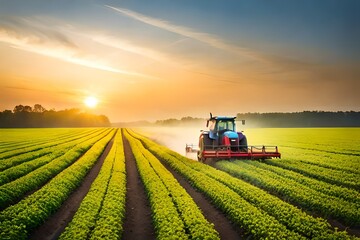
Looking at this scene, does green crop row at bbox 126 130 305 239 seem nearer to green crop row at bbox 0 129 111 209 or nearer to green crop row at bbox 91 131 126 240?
green crop row at bbox 91 131 126 240

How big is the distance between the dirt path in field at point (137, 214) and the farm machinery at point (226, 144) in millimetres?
7387

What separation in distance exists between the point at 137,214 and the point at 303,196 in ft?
24.4

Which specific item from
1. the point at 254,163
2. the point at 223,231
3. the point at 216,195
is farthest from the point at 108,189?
the point at 254,163

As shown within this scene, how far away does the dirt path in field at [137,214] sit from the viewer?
1109 centimetres

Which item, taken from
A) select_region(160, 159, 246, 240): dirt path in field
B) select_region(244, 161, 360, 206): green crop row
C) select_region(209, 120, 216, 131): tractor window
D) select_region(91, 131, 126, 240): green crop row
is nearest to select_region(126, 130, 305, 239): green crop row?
select_region(160, 159, 246, 240): dirt path in field

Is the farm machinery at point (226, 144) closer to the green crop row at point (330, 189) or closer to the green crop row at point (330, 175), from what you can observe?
the green crop row at point (330, 175)

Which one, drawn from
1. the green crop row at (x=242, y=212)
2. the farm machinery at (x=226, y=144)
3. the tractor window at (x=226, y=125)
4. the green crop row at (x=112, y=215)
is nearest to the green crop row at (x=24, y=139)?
the farm machinery at (x=226, y=144)

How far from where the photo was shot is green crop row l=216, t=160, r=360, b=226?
11852mm

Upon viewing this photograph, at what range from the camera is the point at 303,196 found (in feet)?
45.3

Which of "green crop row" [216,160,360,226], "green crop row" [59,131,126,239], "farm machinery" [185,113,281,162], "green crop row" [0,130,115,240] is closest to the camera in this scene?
"green crop row" [59,131,126,239]

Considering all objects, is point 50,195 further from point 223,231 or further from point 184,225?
point 223,231

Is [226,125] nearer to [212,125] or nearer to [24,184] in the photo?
[212,125]

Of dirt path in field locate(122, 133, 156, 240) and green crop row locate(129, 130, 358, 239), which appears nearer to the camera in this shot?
green crop row locate(129, 130, 358, 239)

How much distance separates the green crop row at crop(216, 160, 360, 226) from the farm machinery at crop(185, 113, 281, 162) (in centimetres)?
350
